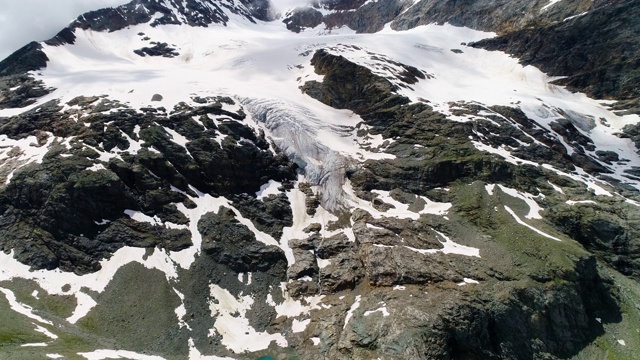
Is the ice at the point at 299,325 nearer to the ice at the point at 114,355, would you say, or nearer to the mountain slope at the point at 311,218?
the mountain slope at the point at 311,218

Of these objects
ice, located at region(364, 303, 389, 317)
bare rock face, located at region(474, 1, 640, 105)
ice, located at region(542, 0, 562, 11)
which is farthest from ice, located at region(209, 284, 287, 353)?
ice, located at region(542, 0, 562, 11)

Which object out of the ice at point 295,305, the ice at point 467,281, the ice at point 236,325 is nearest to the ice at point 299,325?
the ice at point 295,305

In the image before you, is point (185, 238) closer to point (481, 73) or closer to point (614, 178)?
point (614, 178)

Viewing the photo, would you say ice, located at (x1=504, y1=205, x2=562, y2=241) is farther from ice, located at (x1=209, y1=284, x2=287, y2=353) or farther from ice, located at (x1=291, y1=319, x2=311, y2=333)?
ice, located at (x1=209, y1=284, x2=287, y2=353)

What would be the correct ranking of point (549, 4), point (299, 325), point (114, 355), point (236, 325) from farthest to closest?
point (549, 4) < point (236, 325) < point (299, 325) < point (114, 355)

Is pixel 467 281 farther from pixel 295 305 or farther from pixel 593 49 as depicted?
pixel 593 49

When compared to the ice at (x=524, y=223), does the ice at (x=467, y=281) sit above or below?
above

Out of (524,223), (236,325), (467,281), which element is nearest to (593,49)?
(524,223)

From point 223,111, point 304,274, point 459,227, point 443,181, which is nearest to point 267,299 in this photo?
point 304,274

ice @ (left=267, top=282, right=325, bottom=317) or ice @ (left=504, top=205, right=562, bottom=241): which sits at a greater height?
ice @ (left=504, top=205, right=562, bottom=241)
